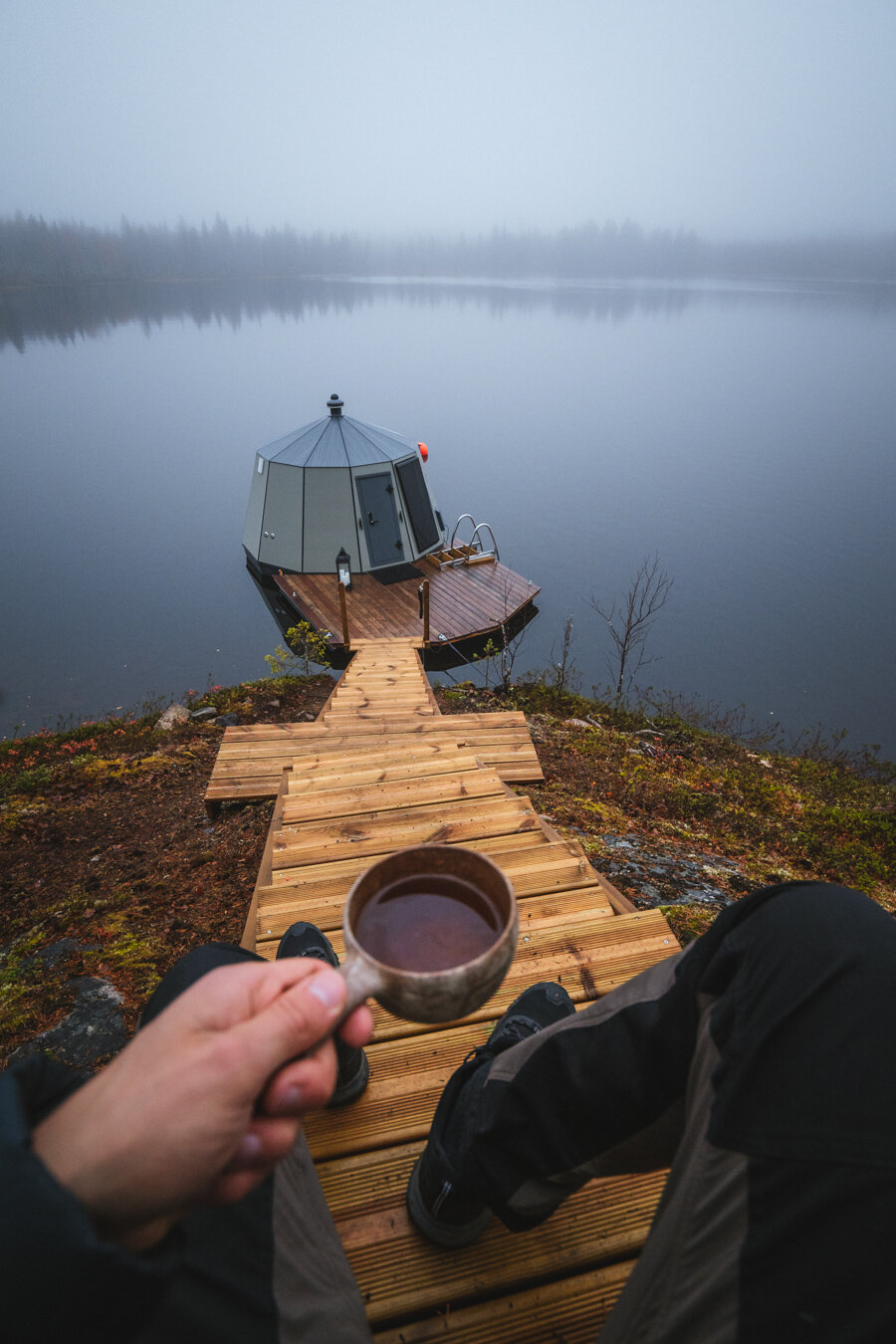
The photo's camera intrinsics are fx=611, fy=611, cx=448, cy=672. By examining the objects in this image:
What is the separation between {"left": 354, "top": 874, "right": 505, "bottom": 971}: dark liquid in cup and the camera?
3.35ft

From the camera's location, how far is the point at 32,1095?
64 cm

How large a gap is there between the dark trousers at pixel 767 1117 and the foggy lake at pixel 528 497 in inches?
386

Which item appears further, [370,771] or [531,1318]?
[370,771]

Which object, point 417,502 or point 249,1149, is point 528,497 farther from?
point 249,1149

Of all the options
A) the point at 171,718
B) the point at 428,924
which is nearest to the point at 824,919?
the point at 428,924

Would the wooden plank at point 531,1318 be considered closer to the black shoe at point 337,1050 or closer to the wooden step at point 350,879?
the black shoe at point 337,1050

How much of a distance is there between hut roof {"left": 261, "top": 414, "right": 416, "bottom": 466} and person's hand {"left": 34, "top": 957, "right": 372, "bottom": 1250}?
1137 cm

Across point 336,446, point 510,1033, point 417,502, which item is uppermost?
point 336,446

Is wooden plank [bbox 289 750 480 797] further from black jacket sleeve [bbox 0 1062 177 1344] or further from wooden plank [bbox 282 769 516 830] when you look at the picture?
black jacket sleeve [bbox 0 1062 177 1344]

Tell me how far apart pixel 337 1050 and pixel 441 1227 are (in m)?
0.40

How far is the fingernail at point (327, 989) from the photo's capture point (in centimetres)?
78

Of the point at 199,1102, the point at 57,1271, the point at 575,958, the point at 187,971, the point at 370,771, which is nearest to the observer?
the point at 57,1271

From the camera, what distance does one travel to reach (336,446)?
448 inches

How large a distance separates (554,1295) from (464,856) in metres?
0.95
